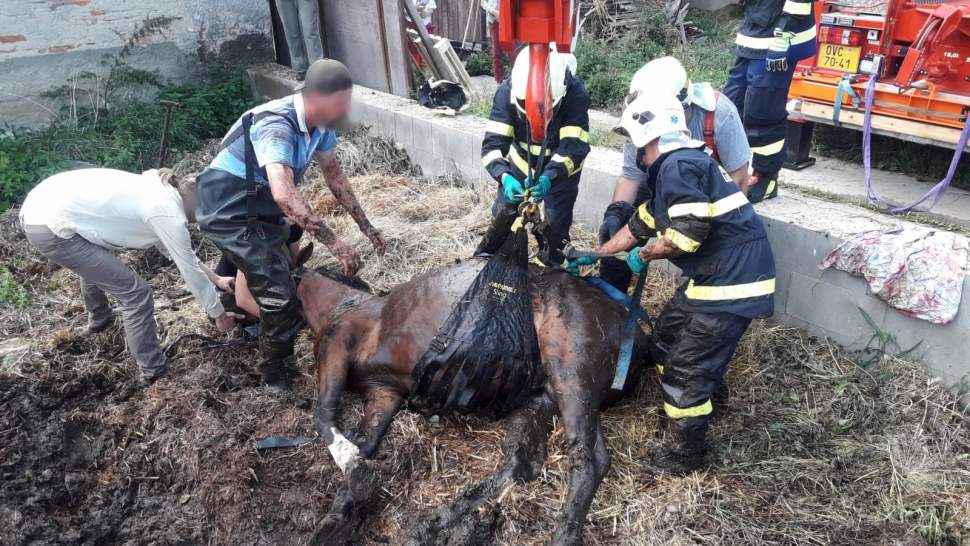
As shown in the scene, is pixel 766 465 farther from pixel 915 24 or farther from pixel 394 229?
pixel 915 24

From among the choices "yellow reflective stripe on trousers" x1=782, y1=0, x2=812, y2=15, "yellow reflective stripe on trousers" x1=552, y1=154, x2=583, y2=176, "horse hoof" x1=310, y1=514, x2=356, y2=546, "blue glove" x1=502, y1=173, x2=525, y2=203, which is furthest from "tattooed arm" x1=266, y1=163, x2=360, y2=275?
"yellow reflective stripe on trousers" x1=782, y1=0, x2=812, y2=15

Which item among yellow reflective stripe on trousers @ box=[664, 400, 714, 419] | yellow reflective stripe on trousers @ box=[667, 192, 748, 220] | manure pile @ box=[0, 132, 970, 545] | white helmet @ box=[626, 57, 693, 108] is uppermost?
white helmet @ box=[626, 57, 693, 108]

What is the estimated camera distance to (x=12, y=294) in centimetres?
477

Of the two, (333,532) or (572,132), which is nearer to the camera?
(333,532)

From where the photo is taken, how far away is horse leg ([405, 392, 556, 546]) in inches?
110

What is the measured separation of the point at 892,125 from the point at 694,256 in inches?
134

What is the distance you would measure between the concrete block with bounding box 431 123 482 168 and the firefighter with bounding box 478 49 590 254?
5.05 ft

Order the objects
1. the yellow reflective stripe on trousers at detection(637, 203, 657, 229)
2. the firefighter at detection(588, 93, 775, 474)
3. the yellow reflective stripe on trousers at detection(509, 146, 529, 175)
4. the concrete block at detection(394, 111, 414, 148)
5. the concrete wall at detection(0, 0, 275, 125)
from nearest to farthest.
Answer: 1. the firefighter at detection(588, 93, 775, 474)
2. the yellow reflective stripe on trousers at detection(637, 203, 657, 229)
3. the yellow reflective stripe on trousers at detection(509, 146, 529, 175)
4. the concrete block at detection(394, 111, 414, 148)
5. the concrete wall at detection(0, 0, 275, 125)

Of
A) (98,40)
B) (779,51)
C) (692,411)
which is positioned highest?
(779,51)

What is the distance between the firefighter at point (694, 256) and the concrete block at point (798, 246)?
2.87 feet

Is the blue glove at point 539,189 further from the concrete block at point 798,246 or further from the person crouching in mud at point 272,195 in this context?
the concrete block at point 798,246

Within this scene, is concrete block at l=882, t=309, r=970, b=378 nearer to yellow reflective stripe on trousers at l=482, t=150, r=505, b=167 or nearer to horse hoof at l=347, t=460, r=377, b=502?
yellow reflective stripe on trousers at l=482, t=150, r=505, b=167

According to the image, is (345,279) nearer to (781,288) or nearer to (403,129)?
(781,288)

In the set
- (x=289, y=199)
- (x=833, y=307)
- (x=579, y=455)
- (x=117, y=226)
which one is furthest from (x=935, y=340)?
(x=117, y=226)
